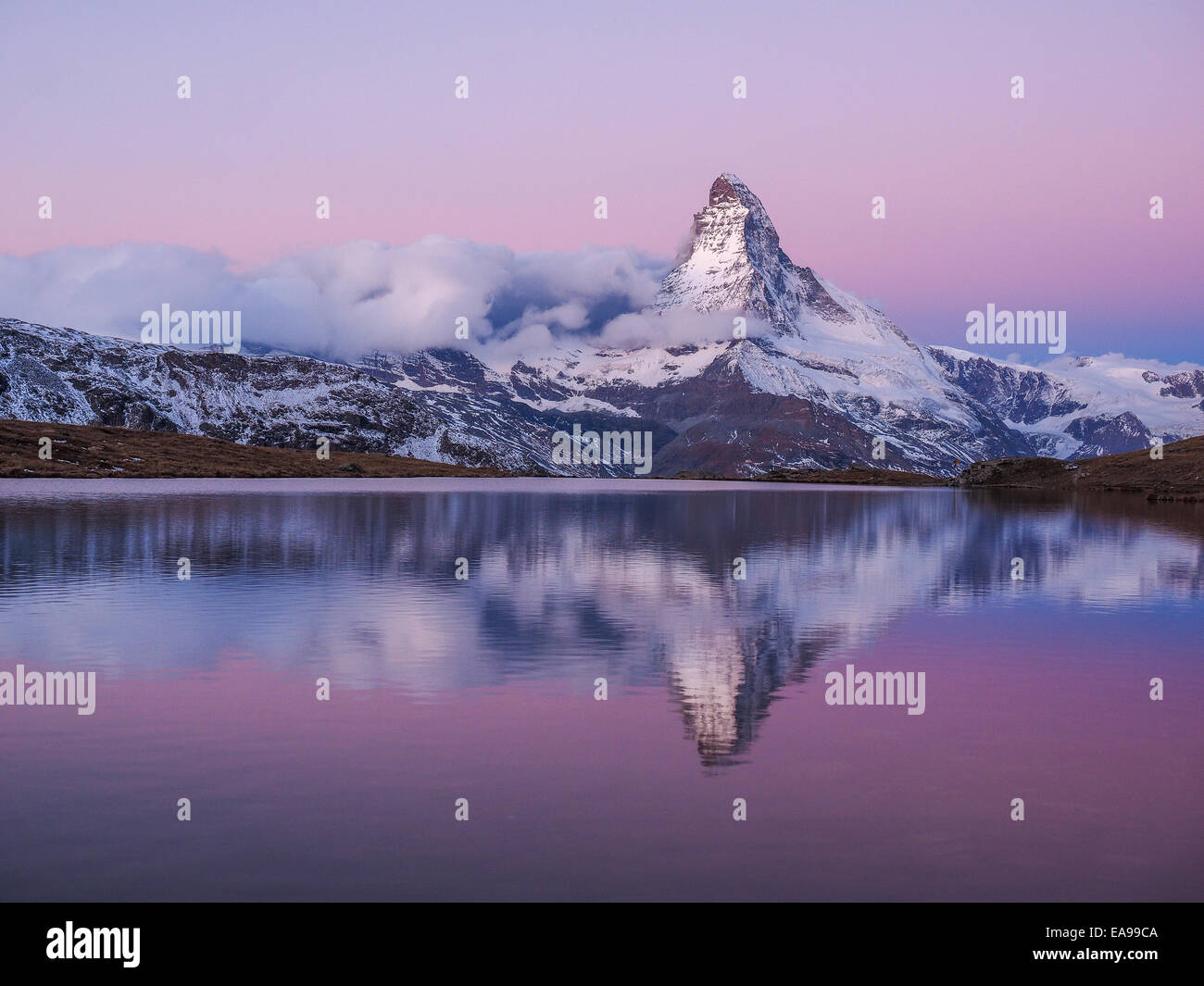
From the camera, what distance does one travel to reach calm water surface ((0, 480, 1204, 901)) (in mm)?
18422

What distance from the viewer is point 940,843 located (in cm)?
1991

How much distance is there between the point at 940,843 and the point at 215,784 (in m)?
13.3

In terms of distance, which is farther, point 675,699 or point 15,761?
point 675,699

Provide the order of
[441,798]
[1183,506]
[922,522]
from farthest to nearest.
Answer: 1. [1183,506]
2. [922,522]
3. [441,798]

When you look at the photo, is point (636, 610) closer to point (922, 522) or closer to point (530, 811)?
point (530, 811)

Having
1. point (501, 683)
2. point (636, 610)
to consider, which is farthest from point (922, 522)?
point (501, 683)

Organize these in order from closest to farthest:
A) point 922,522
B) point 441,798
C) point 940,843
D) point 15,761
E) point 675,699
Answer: point 940,843, point 441,798, point 15,761, point 675,699, point 922,522

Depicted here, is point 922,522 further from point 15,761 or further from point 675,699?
point 15,761

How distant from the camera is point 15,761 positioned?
80.1 ft

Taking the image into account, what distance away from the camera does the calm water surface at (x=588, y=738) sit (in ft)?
60.4

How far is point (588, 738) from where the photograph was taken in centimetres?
2675
